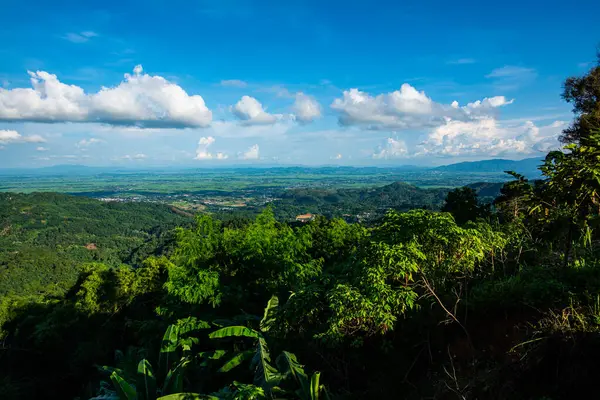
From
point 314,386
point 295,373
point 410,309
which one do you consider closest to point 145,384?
point 295,373

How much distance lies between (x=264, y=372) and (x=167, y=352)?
10.4 ft

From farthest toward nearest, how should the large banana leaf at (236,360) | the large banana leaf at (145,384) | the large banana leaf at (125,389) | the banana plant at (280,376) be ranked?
the large banana leaf at (236,360) → the large banana leaf at (145,384) → the large banana leaf at (125,389) → the banana plant at (280,376)

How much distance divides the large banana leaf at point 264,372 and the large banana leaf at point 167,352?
7.81 feet

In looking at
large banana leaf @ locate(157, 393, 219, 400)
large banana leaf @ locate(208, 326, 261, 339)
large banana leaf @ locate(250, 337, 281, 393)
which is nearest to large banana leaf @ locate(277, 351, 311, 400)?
large banana leaf @ locate(250, 337, 281, 393)

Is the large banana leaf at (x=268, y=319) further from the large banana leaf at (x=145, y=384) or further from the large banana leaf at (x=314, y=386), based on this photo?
the large banana leaf at (x=145, y=384)

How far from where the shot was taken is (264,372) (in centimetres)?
576

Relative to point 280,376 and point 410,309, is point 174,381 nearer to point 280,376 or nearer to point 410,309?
point 280,376

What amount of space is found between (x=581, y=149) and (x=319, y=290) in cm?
424

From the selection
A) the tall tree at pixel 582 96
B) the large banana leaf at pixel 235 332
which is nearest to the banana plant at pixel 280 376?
the large banana leaf at pixel 235 332

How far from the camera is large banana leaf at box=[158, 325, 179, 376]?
762 centimetres

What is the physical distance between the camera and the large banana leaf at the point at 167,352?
7.62 meters

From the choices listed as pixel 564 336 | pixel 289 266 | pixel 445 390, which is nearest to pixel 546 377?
pixel 564 336

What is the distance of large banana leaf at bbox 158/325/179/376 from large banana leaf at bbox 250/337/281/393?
7.81 ft

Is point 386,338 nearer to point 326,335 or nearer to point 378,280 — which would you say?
point 326,335
